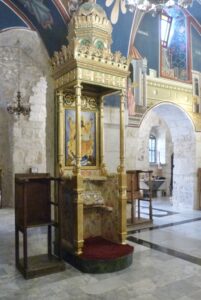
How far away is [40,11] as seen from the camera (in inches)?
191

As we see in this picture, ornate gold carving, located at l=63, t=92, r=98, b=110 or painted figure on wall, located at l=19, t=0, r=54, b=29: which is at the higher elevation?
painted figure on wall, located at l=19, t=0, r=54, b=29

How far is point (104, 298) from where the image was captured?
287 cm

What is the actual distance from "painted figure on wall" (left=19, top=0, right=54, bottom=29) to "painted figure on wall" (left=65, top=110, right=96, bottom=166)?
167 cm

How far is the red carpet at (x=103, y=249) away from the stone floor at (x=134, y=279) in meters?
0.20

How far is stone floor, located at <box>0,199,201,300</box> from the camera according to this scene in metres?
2.93

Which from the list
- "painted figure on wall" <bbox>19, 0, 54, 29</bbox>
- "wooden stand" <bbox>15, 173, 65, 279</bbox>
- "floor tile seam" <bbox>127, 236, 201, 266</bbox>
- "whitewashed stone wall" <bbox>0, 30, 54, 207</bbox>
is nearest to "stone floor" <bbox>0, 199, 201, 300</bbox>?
"floor tile seam" <bbox>127, 236, 201, 266</bbox>

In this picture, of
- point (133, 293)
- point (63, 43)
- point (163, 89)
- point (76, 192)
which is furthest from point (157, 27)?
point (133, 293)

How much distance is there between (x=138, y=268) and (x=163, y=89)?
16.0 ft

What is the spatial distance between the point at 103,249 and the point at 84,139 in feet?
5.32

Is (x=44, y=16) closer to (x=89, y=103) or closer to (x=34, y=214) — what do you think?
(x=89, y=103)

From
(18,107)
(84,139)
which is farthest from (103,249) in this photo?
(18,107)

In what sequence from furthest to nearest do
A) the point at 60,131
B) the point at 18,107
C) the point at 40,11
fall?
1. the point at 18,107
2. the point at 40,11
3. the point at 60,131

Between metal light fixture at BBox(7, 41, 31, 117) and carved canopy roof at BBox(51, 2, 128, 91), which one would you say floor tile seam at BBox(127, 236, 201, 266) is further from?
metal light fixture at BBox(7, 41, 31, 117)

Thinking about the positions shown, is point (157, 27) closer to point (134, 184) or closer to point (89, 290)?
point (134, 184)
